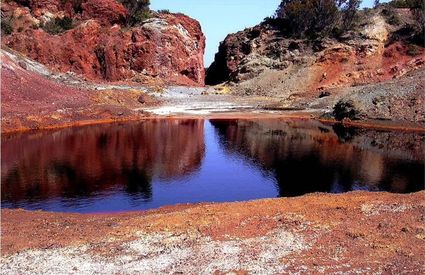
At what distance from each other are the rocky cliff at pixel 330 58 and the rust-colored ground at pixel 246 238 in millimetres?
47379

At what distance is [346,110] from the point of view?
48.2 metres

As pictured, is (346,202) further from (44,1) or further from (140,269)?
(44,1)

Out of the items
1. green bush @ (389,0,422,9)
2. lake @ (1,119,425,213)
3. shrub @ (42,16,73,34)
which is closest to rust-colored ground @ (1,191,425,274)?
lake @ (1,119,425,213)

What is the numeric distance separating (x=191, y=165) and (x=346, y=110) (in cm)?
2456

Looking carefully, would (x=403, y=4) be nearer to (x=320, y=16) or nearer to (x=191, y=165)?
(x=320, y=16)

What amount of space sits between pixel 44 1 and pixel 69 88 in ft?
91.1

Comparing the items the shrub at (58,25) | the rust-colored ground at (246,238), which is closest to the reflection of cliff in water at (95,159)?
the rust-colored ground at (246,238)

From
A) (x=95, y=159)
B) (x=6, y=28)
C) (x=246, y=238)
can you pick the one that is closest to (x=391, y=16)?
(x=6, y=28)

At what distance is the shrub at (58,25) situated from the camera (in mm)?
71125

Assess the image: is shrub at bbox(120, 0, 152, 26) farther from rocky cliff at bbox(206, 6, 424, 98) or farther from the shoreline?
the shoreline

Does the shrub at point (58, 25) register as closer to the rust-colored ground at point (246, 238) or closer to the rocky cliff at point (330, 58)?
the rocky cliff at point (330, 58)

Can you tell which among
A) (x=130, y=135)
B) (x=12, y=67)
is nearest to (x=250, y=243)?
(x=130, y=135)

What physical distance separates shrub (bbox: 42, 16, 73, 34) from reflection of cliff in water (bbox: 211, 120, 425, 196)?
37.6 metres

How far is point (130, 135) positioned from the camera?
131ft
